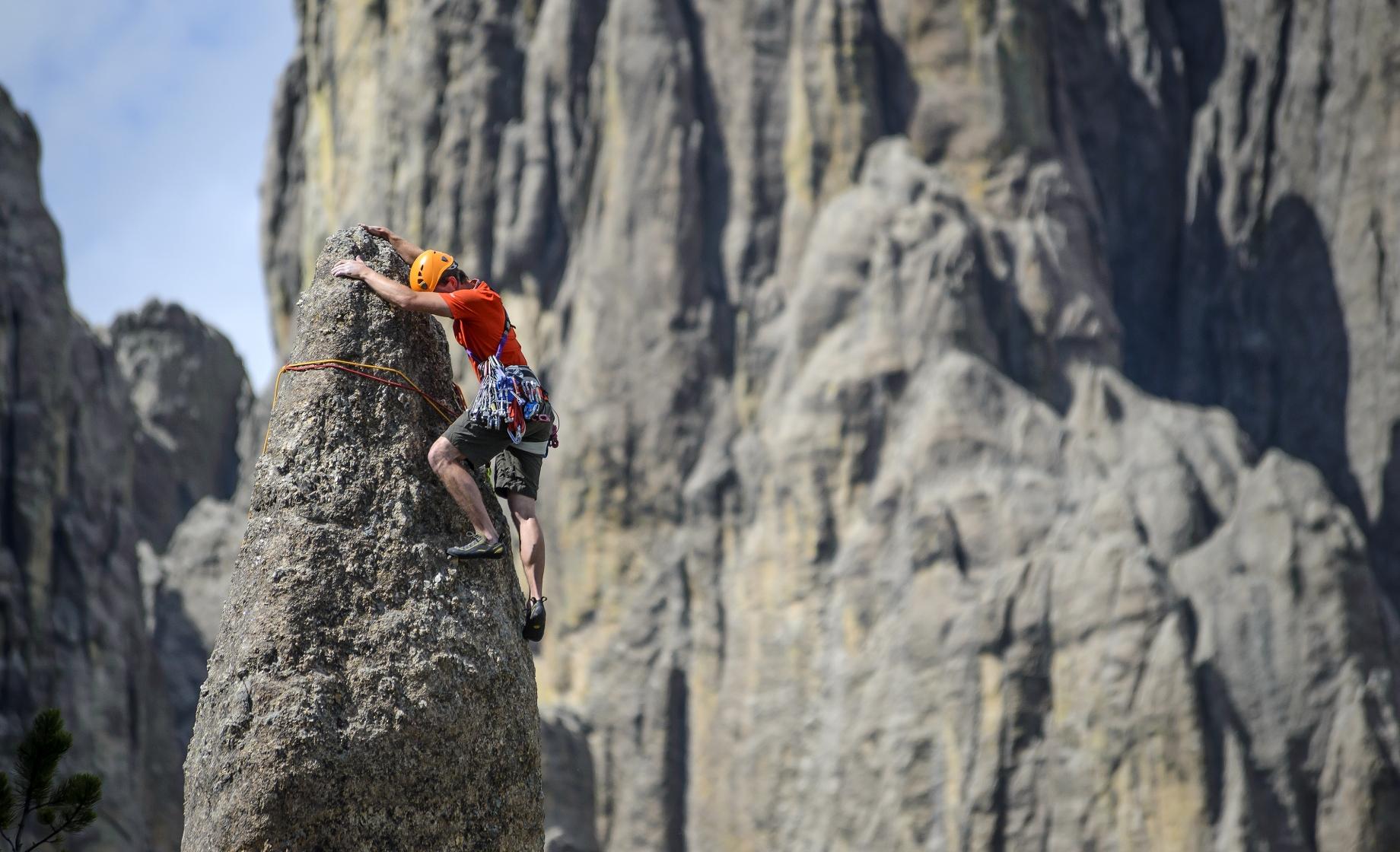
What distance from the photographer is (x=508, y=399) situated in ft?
26.7

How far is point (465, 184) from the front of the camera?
42.7 meters

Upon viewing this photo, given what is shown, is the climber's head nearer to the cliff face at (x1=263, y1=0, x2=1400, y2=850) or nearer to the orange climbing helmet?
the orange climbing helmet

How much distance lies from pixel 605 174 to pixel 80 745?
17.6 m

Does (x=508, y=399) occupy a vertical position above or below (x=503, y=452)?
above

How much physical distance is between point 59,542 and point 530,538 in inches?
1190

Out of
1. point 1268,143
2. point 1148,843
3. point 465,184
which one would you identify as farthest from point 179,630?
point 1268,143

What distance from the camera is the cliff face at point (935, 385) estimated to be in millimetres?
32062

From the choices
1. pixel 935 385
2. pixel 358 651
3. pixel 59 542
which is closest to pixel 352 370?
pixel 358 651

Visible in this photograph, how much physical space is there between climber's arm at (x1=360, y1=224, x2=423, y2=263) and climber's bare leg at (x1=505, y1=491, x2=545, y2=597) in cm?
132

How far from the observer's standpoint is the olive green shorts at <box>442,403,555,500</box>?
7.94 meters

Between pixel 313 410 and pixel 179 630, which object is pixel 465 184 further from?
pixel 313 410

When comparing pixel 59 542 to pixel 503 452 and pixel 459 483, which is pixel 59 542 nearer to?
pixel 503 452

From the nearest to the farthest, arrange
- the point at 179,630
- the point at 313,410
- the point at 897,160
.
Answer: the point at 313,410
the point at 897,160
the point at 179,630

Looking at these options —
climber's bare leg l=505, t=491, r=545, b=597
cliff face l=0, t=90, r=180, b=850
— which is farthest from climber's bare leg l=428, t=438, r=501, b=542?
Answer: cliff face l=0, t=90, r=180, b=850
